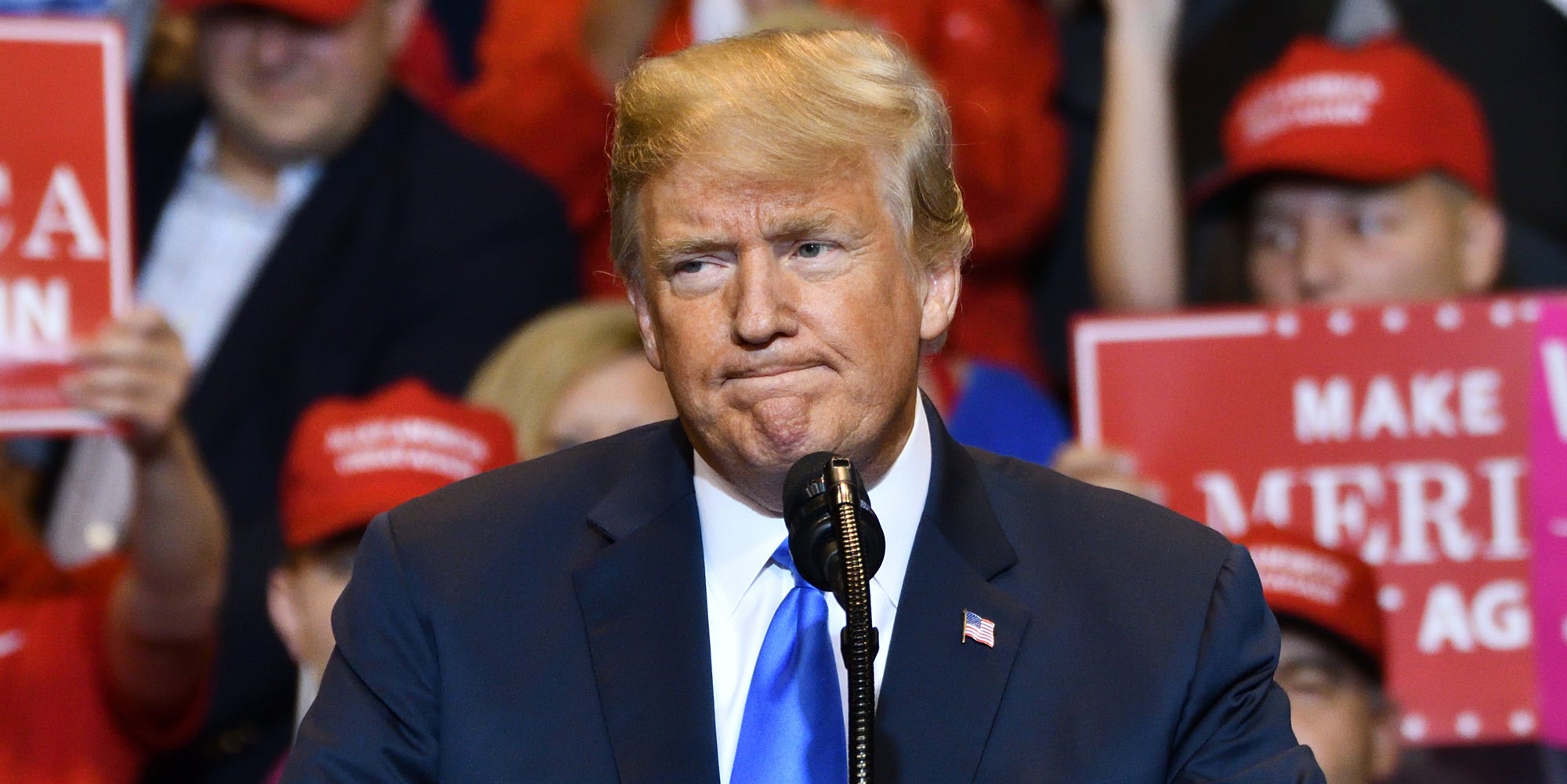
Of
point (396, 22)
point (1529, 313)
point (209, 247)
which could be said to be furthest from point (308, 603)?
point (1529, 313)

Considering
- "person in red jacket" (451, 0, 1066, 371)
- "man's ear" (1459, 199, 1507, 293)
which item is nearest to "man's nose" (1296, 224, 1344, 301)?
"man's ear" (1459, 199, 1507, 293)

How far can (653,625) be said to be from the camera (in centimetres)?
171

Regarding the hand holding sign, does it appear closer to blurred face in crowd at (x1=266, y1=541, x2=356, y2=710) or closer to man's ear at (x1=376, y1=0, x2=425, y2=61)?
blurred face in crowd at (x1=266, y1=541, x2=356, y2=710)

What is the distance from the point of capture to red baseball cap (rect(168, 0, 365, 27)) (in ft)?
12.2

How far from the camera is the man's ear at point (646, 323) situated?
1.74 meters

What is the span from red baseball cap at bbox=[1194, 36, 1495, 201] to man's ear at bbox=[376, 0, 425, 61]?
1.51m

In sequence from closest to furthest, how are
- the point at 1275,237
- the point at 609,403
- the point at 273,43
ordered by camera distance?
the point at 609,403 < the point at 1275,237 < the point at 273,43

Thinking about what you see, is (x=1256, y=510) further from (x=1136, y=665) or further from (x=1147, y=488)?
(x=1136, y=665)

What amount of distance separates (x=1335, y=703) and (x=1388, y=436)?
1.47 ft

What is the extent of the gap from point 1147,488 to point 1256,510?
180mm

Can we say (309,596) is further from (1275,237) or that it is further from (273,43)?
(1275,237)

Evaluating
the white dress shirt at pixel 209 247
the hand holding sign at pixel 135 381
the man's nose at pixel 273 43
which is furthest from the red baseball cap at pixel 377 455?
the man's nose at pixel 273 43

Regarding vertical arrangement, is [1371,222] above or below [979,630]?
above

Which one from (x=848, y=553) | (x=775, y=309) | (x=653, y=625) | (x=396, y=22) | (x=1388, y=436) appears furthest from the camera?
(x=396, y=22)
